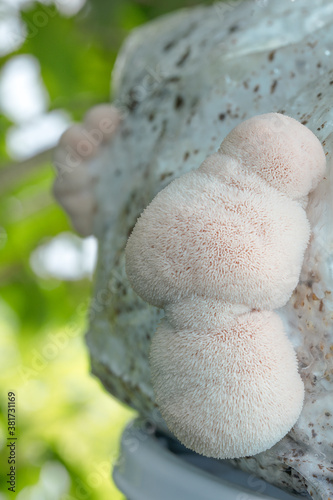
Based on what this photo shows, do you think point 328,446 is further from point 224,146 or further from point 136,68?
point 136,68

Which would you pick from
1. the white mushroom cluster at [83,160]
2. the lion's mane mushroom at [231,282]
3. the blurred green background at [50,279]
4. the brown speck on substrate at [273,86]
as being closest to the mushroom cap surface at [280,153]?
the lion's mane mushroom at [231,282]

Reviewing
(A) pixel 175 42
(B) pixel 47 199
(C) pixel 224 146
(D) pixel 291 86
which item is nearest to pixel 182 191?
(C) pixel 224 146

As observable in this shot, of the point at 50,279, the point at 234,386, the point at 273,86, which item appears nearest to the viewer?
the point at 234,386

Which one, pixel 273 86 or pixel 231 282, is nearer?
pixel 231 282

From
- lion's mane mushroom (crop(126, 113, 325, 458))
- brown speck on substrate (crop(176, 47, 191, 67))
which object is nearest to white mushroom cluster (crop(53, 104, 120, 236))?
brown speck on substrate (crop(176, 47, 191, 67))

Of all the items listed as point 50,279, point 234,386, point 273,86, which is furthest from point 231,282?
point 50,279

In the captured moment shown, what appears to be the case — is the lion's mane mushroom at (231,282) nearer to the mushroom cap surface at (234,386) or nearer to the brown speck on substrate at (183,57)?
the mushroom cap surface at (234,386)

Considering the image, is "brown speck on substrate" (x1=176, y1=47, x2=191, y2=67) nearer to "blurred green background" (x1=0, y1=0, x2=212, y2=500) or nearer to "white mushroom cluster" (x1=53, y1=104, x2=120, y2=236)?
"white mushroom cluster" (x1=53, y1=104, x2=120, y2=236)

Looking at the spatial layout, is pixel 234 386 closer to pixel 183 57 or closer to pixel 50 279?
pixel 183 57
